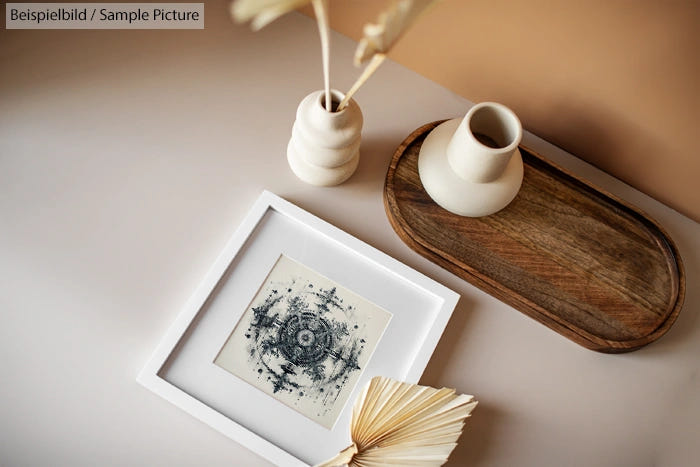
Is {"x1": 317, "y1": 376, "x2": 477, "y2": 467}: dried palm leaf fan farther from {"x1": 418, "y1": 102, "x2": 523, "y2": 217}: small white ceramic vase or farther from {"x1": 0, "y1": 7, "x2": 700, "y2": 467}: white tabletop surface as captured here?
{"x1": 418, "y1": 102, "x2": 523, "y2": 217}: small white ceramic vase

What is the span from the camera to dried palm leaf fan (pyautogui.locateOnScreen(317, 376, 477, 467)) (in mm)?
674

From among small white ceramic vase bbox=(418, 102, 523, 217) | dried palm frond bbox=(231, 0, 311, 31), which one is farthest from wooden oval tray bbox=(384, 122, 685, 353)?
dried palm frond bbox=(231, 0, 311, 31)

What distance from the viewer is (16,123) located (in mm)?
816

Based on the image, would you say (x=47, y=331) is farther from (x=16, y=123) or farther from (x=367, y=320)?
(x=367, y=320)

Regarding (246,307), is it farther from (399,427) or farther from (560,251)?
(560,251)

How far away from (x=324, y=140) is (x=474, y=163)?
19 centimetres

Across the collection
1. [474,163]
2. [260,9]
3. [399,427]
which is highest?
[474,163]

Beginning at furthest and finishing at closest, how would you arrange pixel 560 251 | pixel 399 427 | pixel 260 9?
pixel 560 251 → pixel 399 427 → pixel 260 9

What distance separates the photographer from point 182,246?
784mm

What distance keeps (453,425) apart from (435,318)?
0.45 feet

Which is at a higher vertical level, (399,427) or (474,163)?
(474,163)

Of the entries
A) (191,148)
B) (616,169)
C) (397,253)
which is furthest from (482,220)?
(191,148)

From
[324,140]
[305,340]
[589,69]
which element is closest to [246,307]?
[305,340]

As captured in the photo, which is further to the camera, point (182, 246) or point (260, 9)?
point (182, 246)
